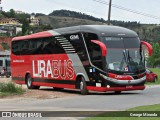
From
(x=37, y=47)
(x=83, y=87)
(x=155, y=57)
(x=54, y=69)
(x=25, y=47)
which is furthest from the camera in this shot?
(x=155, y=57)

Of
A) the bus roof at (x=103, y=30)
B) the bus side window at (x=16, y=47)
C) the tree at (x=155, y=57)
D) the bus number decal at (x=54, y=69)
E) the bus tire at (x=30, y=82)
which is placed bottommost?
the tree at (x=155, y=57)

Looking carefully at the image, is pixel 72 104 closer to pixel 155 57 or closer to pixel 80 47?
pixel 80 47

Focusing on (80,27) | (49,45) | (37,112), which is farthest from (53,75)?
(37,112)

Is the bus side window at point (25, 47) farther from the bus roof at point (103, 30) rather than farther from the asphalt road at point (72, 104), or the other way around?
the asphalt road at point (72, 104)

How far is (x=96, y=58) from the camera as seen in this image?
80.4ft

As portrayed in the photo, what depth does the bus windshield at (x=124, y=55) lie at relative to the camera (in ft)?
80.2

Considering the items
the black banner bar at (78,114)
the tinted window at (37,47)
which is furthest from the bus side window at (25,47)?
the black banner bar at (78,114)

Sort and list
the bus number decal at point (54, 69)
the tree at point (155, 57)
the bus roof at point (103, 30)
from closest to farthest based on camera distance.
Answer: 1. the bus roof at point (103, 30)
2. the bus number decal at point (54, 69)
3. the tree at point (155, 57)

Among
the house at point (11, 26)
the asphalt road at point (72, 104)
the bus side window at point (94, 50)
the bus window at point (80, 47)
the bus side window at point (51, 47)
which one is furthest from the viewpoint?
the house at point (11, 26)

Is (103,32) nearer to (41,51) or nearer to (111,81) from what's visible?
(111,81)

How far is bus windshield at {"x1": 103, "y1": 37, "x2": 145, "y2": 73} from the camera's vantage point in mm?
24453

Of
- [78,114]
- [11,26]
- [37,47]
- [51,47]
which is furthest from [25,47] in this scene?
[11,26]

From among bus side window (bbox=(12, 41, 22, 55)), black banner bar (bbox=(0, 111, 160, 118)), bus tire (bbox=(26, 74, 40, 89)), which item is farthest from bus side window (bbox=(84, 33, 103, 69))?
bus side window (bbox=(12, 41, 22, 55))

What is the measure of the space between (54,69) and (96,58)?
4866 mm
